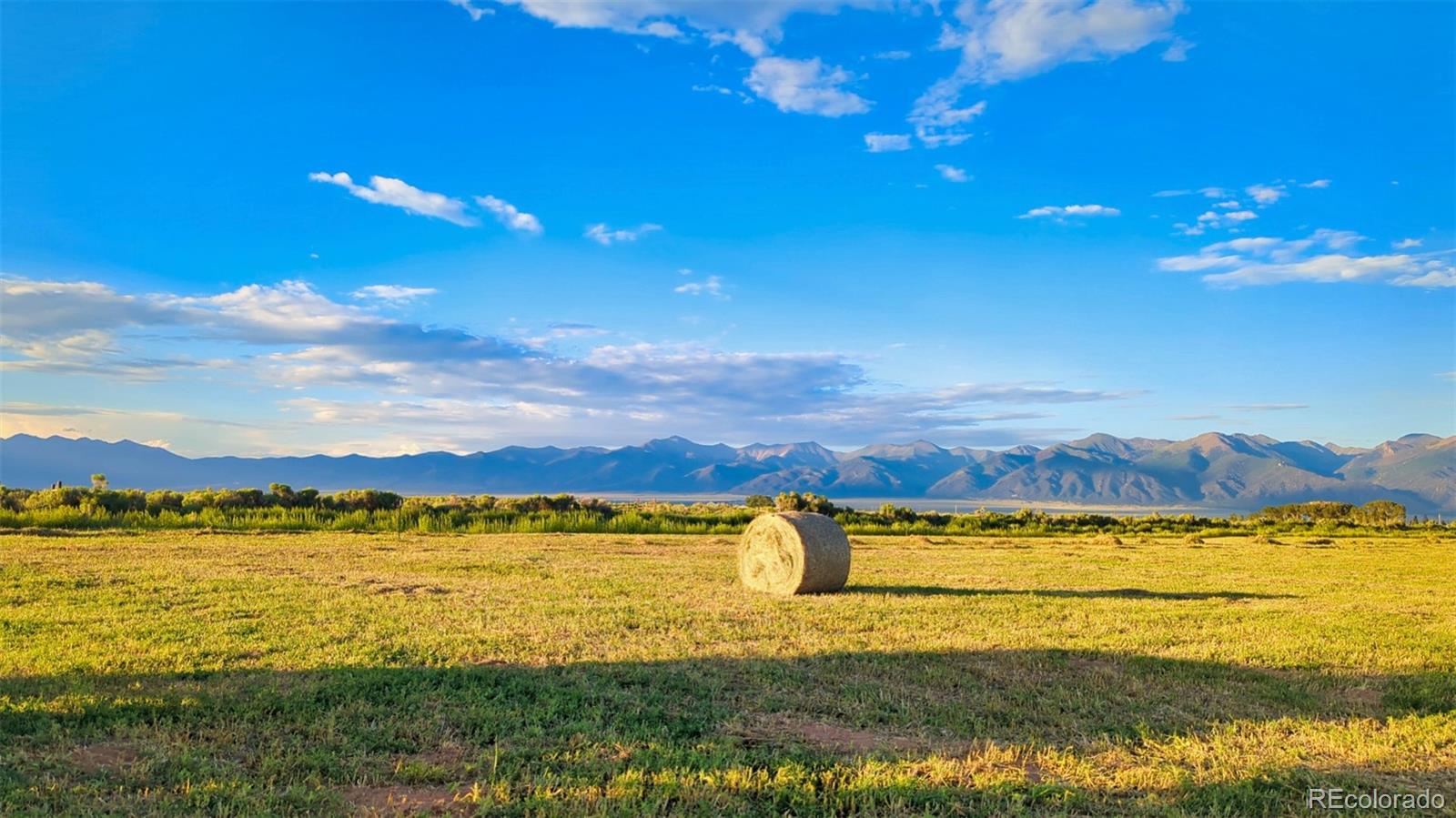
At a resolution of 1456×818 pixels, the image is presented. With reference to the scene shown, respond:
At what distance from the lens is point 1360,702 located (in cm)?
881

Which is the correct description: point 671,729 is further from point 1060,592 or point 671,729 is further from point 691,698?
point 1060,592

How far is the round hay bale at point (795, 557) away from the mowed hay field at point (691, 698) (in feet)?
3.07

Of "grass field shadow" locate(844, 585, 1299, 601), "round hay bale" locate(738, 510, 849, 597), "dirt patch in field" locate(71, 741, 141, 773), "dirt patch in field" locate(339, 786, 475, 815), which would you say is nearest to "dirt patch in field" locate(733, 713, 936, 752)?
"dirt patch in field" locate(339, 786, 475, 815)

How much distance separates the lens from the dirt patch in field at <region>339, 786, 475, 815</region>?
560 centimetres

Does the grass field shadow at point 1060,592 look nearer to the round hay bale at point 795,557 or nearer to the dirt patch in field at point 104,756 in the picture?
the round hay bale at point 795,557

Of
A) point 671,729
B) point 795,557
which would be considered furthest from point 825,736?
point 795,557

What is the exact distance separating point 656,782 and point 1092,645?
7.03m

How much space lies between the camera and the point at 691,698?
27.0 ft

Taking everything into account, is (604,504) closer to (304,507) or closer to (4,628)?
(304,507)

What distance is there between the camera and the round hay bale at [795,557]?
16531 mm

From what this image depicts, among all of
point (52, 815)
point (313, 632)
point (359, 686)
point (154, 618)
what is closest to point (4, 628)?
point (154, 618)
